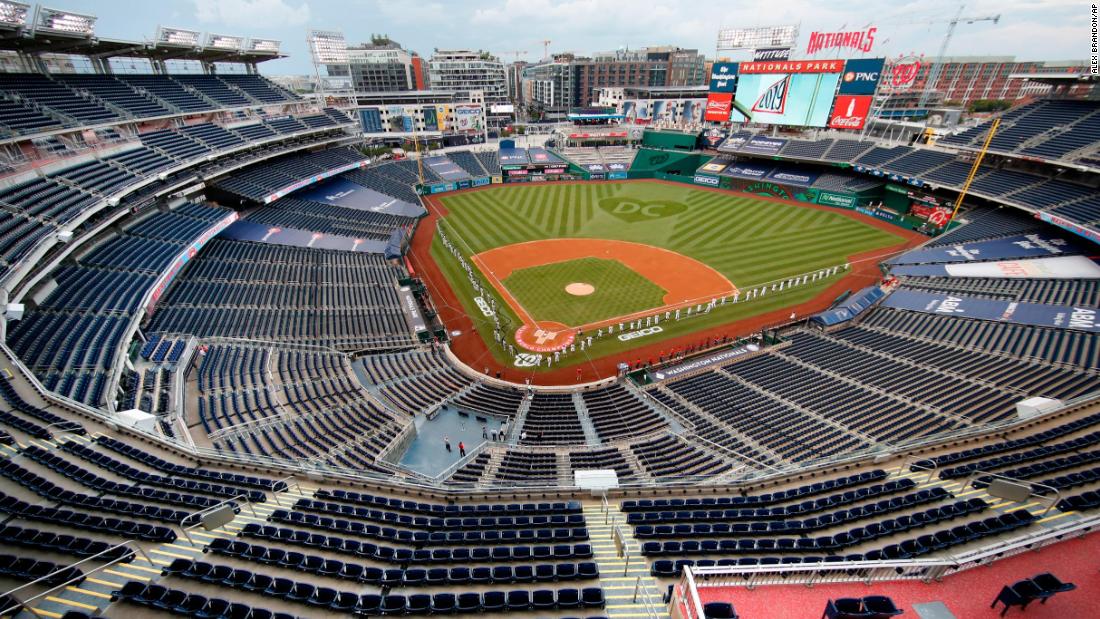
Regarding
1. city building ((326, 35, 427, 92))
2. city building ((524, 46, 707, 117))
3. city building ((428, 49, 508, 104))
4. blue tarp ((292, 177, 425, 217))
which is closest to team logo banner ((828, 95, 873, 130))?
blue tarp ((292, 177, 425, 217))

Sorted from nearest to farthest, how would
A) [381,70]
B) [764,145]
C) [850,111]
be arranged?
[850,111], [764,145], [381,70]

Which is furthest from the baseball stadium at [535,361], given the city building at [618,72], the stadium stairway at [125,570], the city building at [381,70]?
the city building at [618,72]

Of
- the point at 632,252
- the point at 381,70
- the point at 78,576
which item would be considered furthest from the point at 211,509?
the point at 381,70

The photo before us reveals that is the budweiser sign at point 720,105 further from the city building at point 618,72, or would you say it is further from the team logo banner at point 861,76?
the city building at point 618,72

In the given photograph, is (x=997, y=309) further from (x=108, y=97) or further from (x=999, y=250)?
(x=108, y=97)

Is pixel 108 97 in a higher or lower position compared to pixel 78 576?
higher

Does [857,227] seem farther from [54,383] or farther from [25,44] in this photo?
[25,44]

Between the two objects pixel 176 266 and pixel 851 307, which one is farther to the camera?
pixel 851 307

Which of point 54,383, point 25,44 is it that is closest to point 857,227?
point 54,383
